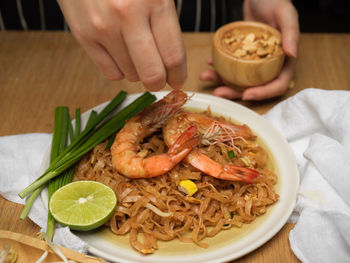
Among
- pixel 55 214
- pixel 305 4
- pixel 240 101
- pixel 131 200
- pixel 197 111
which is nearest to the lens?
pixel 55 214

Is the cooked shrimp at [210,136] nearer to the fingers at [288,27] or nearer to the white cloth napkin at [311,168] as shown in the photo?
the white cloth napkin at [311,168]

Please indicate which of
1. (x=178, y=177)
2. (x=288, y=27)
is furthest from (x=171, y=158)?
(x=288, y=27)

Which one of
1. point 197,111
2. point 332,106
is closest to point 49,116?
point 197,111

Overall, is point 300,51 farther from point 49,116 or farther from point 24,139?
point 24,139

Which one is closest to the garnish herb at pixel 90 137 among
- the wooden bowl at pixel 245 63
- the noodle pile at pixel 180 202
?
the noodle pile at pixel 180 202

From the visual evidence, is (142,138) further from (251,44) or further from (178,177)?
(251,44)

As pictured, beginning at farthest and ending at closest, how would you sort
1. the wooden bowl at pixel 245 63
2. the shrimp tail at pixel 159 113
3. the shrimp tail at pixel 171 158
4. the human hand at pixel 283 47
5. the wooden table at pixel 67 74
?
1. the wooden table at pixel 67 74
2. the human hand at pixel 283 47
3. the wooden bowl at pixel 245 63
4. the shrimp tail at pixel 159 113
5. the shrimp tail at pixel 171 158
